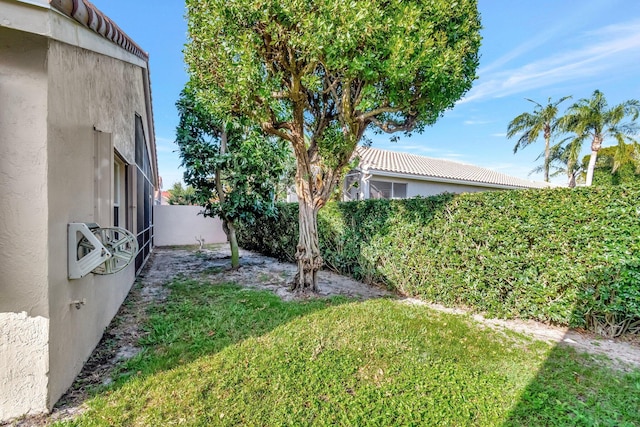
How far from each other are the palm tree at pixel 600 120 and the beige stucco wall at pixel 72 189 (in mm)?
28241

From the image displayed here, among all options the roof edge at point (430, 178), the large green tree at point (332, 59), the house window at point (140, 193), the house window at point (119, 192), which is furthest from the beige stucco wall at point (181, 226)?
the large green tree at point (332, 59)

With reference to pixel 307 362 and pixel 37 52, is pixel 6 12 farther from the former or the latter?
pixel 307 362

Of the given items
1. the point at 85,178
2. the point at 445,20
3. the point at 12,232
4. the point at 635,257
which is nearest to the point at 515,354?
the point at 635,257

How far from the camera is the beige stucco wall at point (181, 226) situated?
16.5 m

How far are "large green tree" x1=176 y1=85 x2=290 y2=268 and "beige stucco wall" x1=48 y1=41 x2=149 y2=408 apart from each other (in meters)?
3.96

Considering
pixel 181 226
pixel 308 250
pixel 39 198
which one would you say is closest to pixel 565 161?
pixel 308 250

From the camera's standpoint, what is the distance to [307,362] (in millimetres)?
3689

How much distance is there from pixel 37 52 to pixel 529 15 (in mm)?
10311

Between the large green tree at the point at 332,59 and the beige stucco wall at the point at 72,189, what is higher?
the large green tree at the point at 332,59

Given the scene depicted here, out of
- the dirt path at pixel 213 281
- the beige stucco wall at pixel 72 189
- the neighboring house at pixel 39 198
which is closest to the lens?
the neighboring house at pixel 39 198

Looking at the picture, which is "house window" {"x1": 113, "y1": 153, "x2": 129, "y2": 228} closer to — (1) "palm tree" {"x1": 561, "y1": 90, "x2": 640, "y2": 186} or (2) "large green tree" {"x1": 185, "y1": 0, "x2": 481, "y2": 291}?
(2) "large green tree" {"x1": 185, "y1": 0, "x2": 481, "y2": 291}

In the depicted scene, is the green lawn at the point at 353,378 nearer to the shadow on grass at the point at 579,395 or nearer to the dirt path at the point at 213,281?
the shadow on grass at the point at 579,395

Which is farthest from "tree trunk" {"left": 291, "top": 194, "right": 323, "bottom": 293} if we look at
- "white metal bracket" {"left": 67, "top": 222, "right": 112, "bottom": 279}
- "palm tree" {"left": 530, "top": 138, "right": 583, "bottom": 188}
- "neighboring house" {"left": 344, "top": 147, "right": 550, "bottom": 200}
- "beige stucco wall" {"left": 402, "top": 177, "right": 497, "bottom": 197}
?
"palm tree" {"left": 530, "top": 138, "right": 583, "bottom": 188}

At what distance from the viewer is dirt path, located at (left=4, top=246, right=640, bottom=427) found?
319cm
